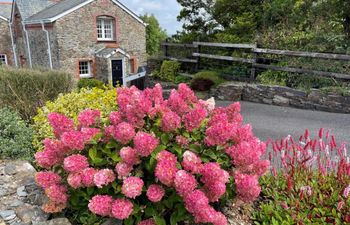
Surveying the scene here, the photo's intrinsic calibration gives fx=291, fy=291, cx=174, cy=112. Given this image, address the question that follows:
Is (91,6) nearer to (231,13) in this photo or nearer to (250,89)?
(231,13)

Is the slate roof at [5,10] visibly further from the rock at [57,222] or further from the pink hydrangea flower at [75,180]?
the pink hydrangea flower at [75,180]

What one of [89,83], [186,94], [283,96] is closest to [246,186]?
[186,94]

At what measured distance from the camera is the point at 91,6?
1878 cm

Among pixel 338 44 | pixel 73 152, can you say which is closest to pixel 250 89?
pixel 338 44

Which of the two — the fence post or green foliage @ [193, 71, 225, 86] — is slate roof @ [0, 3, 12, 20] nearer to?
green foliage @ [193, 71, 225, 86]

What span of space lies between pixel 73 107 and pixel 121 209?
2.86 meters

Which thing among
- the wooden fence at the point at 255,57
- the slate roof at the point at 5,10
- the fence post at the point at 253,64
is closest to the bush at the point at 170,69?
the wooden fence at the point at 255,57

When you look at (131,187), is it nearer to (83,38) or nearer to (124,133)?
(124,133)

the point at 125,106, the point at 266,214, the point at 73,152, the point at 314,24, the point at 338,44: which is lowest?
the point at 266,214

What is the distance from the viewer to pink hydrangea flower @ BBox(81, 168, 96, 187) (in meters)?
2.22

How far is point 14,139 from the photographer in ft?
13.3

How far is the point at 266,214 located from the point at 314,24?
9.78m

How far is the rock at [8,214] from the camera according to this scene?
253cm

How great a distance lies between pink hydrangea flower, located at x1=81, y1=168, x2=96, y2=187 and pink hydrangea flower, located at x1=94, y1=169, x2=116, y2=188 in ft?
0.19
